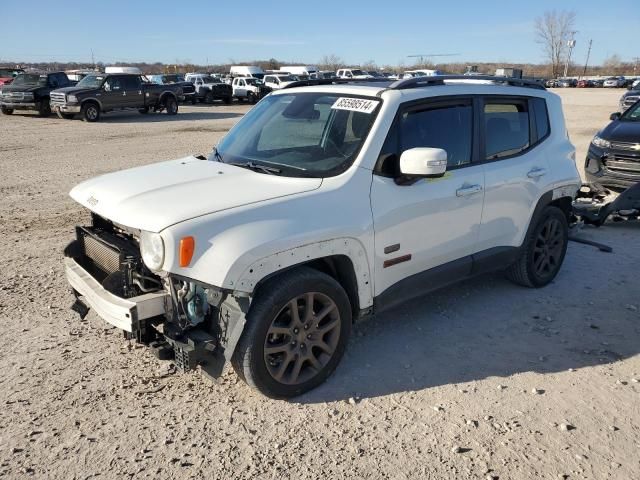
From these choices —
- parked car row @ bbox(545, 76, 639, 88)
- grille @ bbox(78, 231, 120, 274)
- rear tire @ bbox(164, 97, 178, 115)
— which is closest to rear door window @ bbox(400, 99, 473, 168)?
grille @ bbox(78, 231, 120, 274)

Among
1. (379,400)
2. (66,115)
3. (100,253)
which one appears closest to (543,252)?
(379,400)

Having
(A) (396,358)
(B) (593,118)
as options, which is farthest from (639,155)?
(B) (593,118)

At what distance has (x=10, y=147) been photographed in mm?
14148

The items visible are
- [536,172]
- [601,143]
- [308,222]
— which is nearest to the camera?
[308,222]

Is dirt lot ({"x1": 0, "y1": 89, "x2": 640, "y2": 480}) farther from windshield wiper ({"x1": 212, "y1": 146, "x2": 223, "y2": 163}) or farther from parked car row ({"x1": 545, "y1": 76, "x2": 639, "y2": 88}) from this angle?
parked car row ({"x1": 545, "y1": 76, "x2": 639, "y2": 88})

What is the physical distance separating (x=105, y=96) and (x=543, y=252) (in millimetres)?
20467

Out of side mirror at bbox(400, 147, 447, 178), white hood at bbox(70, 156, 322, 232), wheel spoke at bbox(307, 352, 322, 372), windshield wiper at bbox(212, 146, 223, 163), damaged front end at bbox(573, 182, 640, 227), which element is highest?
side mirror at bbox(400, 147, 447, 178)

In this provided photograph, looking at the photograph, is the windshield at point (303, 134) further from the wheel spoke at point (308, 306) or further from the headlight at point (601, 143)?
the headlight at point (601, 143)

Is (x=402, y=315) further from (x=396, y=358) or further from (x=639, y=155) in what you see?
(x=639, y=155)

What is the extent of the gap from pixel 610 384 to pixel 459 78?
2595 mm

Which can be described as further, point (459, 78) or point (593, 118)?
→ point (593, 118)

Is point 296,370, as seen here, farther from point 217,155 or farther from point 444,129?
point 444,129

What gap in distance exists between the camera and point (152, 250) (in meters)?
3.05

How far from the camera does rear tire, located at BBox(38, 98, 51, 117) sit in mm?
22609
